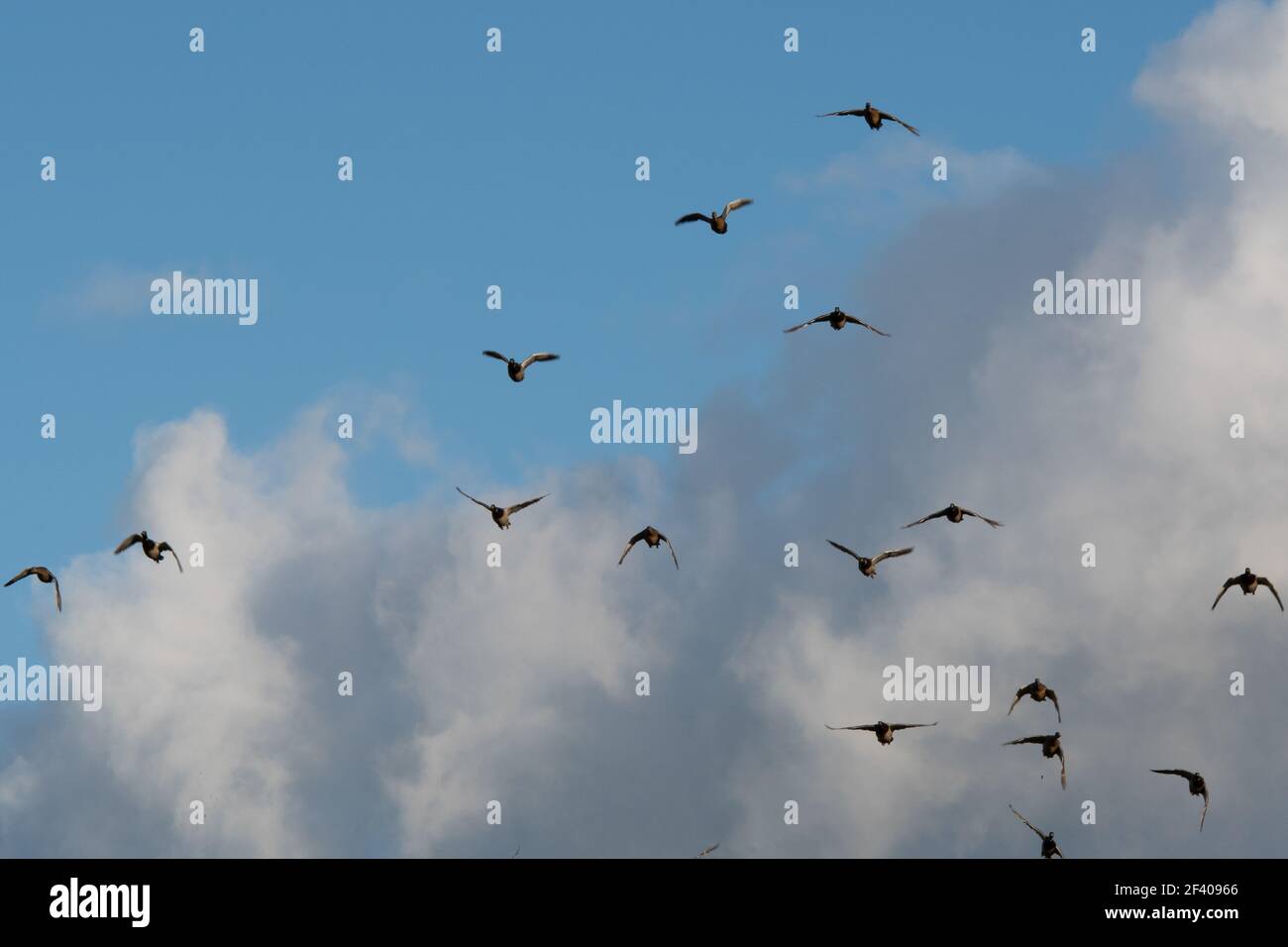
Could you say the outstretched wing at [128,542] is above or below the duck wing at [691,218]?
below

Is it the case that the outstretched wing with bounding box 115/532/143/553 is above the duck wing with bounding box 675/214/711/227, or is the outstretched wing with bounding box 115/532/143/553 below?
below

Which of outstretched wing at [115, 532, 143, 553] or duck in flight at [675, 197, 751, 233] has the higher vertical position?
duck in flight at [675, 197, 751, 233]
